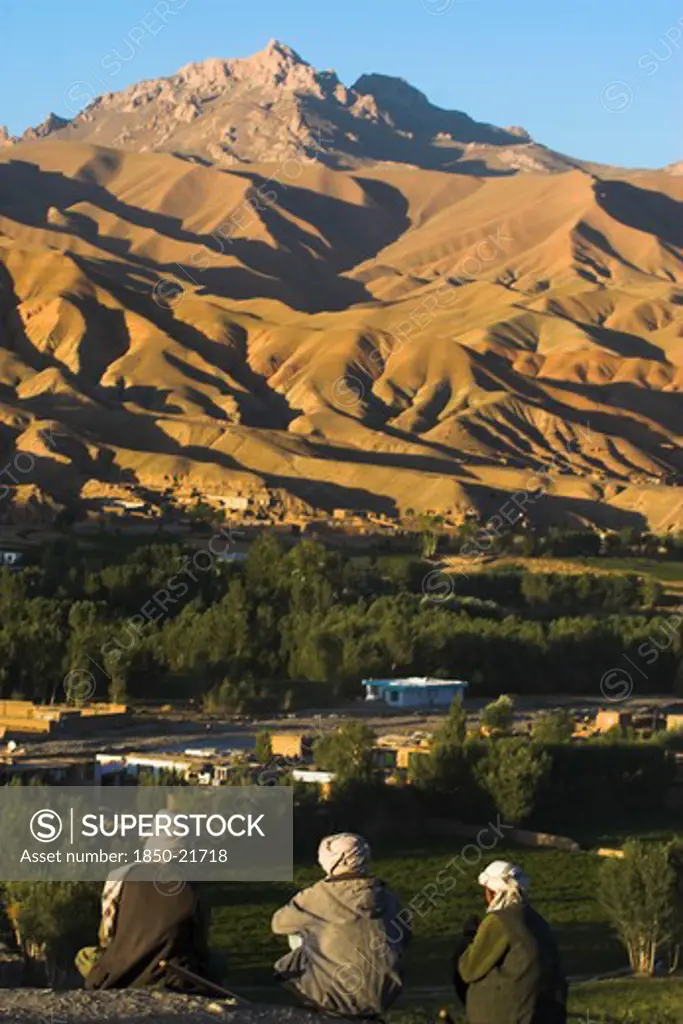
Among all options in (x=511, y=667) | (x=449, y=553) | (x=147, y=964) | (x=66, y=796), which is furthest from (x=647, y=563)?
(x=147, y=964)

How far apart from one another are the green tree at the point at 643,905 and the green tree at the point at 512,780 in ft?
22.5

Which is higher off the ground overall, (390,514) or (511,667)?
(390,514)

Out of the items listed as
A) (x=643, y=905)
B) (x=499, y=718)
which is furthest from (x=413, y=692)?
(x=643, y=905)

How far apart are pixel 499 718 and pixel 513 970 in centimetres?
3552

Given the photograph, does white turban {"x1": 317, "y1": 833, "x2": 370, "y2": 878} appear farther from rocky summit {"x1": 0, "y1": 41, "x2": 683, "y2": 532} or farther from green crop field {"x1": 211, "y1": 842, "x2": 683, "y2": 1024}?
rocky summit {"x1": 0, "y1": 41, "x2": 683, "y2": 532}

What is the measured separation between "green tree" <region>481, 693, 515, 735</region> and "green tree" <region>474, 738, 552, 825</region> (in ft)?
16.3

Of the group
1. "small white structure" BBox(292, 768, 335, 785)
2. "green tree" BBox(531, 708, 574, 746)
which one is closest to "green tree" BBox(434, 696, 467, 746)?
"green tree" BBox(531, 708, 574, 746)

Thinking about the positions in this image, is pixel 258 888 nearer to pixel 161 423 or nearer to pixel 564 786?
pixel 564 786

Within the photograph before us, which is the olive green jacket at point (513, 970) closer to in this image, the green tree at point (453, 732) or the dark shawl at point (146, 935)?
the dark shawl at point (146, 935)

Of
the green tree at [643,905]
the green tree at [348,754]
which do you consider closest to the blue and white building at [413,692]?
the green tree at [348,754]

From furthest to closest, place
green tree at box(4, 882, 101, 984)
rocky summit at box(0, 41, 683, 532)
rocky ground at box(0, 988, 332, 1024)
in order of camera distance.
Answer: rocky summit at box(0, 41, 683, 532)
green tree at box(4, 882, 101, 984)
rocky ground at box(0, 988, 332, 1024)

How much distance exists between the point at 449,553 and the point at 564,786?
41.8 meters

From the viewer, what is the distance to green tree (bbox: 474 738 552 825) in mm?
36594

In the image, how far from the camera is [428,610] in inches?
2376
